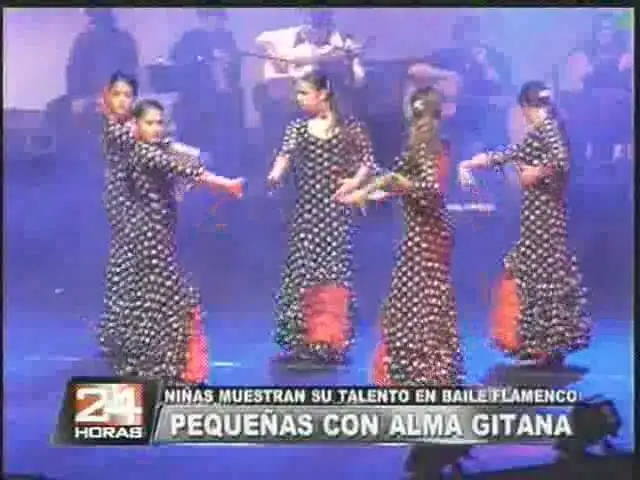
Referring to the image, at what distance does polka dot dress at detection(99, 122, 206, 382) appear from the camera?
4656mm

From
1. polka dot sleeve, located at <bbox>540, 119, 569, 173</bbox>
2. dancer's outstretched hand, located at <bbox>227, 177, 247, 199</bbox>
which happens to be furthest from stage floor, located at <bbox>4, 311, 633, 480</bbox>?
polka dot sleeve, located at <bbox>540, 119, 569, 173</bbox>

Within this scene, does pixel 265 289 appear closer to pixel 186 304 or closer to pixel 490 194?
pixel 186 304

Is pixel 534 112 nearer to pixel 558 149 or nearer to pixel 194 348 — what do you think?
pixel 558 149

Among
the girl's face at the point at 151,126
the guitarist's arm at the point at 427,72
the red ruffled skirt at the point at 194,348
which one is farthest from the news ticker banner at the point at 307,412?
the guitarist's arm at the point at 427,72

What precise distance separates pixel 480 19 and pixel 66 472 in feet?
6.49

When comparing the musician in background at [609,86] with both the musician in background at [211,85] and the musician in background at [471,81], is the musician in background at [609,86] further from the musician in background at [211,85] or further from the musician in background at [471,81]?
the musician in background at [211,85]

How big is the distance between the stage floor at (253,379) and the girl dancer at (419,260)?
0.08 meters

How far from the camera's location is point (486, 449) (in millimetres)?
4668

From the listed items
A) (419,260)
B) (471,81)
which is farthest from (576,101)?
(419,260)

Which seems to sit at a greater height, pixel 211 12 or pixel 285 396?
pixel 211 12

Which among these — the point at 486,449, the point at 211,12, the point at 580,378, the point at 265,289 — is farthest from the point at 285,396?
the point at 211,12

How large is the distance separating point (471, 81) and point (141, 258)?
3.94ft

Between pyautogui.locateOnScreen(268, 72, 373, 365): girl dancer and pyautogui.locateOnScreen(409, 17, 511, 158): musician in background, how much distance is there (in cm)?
29

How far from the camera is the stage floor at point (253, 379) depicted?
4.67 metres
